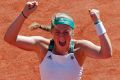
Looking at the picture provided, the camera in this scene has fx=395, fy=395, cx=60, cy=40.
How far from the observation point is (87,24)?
36.0 feet

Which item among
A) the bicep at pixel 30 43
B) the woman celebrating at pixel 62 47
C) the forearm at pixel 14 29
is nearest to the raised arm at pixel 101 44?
the woman celebrating at pixel 62 47

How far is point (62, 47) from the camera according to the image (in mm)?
4008

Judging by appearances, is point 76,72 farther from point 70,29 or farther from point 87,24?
point 87,24

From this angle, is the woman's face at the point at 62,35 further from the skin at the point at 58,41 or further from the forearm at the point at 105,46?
the forearm at the point at 105,46

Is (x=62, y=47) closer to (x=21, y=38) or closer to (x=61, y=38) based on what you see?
(x=61, y=38)

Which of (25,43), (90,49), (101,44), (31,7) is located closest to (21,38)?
(25,43)

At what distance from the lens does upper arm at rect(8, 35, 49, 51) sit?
13.3ft

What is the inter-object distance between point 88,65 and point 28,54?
152 centimetres

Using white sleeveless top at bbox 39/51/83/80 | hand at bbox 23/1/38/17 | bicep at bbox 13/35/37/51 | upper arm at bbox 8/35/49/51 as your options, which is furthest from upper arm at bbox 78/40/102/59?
hand at bbox 23/1/38/17

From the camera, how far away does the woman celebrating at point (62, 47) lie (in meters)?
3.93

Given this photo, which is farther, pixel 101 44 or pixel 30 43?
pixel 30 43

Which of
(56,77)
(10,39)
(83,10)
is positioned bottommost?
(83,10)

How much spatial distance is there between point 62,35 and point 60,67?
1.09 ft

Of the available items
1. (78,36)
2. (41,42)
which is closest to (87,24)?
(78,36)
